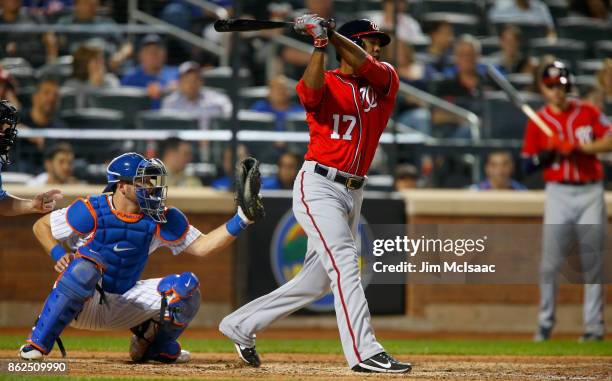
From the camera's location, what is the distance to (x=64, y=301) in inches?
221

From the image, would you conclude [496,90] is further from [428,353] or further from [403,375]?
[403,375]

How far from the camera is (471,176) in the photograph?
36.0 feet

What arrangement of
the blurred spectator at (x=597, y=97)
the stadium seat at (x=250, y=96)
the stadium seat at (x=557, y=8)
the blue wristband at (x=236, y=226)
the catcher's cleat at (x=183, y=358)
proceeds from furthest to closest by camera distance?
the stadium seat at (x=557, y=8)
the blurred spectator at (x=597, y=97)
the stadium seat at (x=250, y=96)
the catcher's cleat at (x=183, y=358)
the blue wristband at (x=236, y=226)

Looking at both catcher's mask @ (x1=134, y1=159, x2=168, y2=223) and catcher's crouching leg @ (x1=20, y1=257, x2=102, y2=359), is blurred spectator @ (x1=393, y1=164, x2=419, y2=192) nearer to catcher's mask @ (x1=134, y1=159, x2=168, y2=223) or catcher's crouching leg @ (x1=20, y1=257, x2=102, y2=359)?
catcher's mask @ (x1=134, y1=159, x2=168, y2=223)

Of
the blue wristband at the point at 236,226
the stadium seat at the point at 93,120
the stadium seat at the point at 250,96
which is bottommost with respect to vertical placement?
the stadium seat at the point at 93,120

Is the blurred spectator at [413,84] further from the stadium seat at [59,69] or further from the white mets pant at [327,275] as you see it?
the white mets pant at [327,275]

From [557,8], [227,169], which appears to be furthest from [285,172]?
[557,8]

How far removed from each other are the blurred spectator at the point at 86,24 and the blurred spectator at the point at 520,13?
5156 millimetres

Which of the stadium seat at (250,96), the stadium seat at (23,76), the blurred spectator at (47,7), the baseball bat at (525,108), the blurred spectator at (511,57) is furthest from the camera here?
the blurred spectator at (511,57)

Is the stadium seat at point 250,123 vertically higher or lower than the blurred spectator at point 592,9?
lower

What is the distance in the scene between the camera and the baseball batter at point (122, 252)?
18.6ft

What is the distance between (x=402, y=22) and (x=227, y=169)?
4.22 meters

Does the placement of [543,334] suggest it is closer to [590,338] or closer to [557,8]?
[590,338]

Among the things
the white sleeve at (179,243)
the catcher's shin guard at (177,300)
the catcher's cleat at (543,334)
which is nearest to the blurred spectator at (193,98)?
the catcher's cleat at (543,334)
